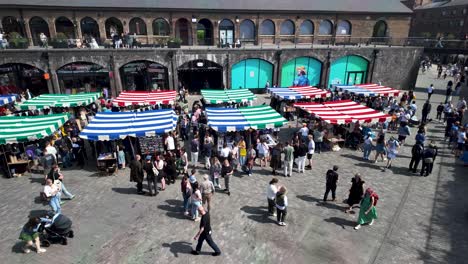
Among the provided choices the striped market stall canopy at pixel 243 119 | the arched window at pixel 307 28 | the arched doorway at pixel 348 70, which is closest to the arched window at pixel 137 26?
the arched window at pixel 307 28

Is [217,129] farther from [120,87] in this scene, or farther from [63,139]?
[120,87]

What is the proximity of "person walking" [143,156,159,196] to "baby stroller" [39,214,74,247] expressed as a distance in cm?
281

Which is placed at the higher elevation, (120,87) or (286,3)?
(286,3)

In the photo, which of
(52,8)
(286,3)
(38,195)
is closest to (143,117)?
(38,195)

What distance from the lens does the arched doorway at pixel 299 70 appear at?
89.2 ft

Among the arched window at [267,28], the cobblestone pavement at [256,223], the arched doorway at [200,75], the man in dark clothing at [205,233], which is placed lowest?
the cobblestone pavement at [256,223]

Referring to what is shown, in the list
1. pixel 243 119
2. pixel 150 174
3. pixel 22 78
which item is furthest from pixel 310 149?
pixel 22 78

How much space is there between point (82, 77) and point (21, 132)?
14196mm

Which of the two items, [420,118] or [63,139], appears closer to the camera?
[63,139]

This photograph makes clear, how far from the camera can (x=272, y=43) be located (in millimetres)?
30812

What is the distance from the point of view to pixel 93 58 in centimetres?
2342

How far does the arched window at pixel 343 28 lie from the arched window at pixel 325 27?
0.84 metres

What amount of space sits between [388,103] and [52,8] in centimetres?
2921

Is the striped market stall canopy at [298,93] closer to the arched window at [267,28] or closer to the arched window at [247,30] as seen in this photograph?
the arched window at [247,30]
